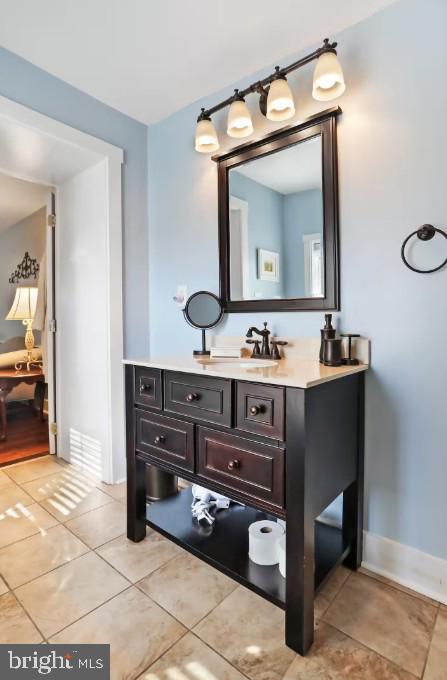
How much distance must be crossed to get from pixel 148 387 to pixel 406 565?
1.26m

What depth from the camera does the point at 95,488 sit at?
2203 millimetres

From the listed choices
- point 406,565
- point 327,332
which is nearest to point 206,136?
point 327,332

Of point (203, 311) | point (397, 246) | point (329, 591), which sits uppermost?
point (397, 246)

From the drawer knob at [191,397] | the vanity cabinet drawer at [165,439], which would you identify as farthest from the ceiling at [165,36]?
the vanity cabinet drawer at [165,439]

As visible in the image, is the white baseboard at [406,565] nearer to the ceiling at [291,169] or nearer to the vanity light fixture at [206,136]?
the ceiling at [291,169]

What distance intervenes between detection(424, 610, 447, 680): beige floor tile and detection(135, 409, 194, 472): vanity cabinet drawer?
3.05ft

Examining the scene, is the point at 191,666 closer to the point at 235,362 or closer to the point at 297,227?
the point at 235,362

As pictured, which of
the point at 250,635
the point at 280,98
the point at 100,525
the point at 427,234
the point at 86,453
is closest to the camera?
the point at 250,635

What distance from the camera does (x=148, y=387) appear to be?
5.06 ft

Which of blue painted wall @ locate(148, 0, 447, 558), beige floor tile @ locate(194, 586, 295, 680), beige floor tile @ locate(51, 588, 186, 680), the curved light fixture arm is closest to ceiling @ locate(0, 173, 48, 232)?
the curved light fixture arm

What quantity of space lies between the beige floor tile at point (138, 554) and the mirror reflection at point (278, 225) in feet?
4.11

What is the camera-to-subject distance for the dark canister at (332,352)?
141cm

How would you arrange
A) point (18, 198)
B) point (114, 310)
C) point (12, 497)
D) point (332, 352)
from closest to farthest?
point (332, 352)
point (12, 497)
point (114, 310)
point (18, 198)

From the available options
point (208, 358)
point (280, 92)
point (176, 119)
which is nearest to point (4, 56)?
point (176, 119)
